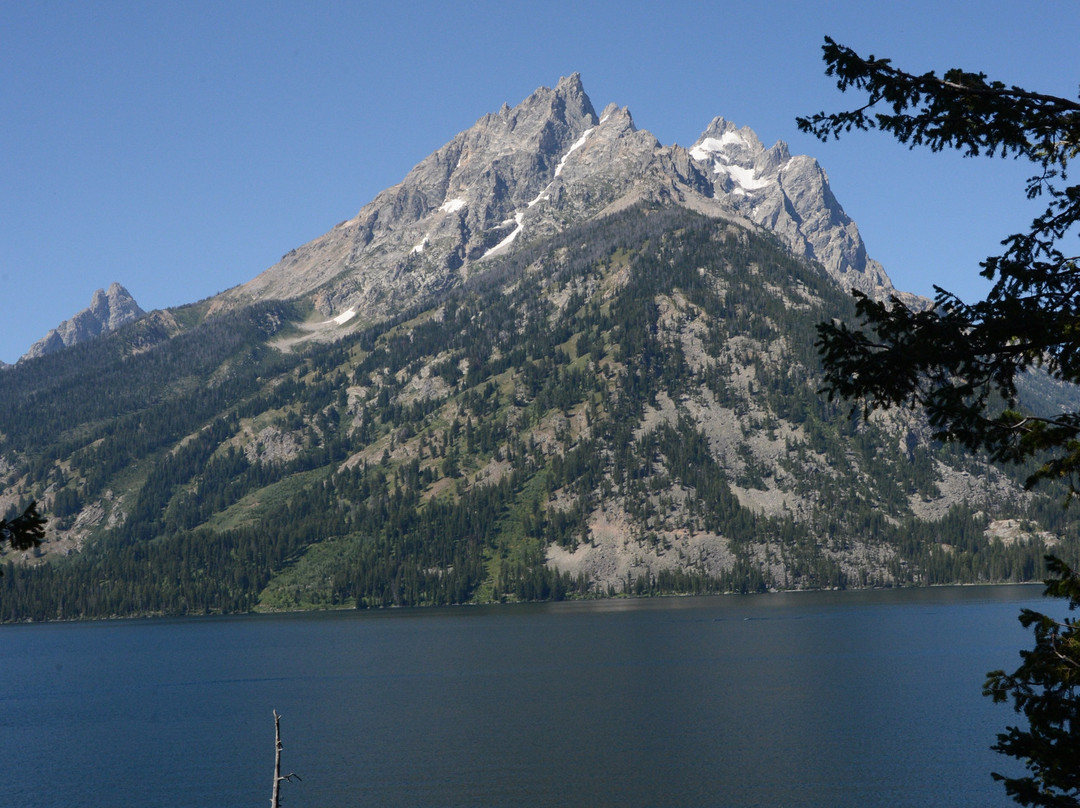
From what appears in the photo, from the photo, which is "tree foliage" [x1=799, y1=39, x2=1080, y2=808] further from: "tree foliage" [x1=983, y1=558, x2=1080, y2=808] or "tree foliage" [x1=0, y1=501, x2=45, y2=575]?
"tree foliage" [x1=0, y1=501, x2=45, y2=575]

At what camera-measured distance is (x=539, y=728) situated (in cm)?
10612

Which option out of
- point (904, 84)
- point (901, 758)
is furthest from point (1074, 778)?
point (901, 758)

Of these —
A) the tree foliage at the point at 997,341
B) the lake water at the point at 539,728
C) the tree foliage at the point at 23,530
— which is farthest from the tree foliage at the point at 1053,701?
the lake water at the point at 539,728

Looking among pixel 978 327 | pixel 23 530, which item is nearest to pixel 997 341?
pixel 978 327

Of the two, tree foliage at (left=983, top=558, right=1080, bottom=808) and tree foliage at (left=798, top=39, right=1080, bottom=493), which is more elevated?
tree foliage at (left=798, top=39, right=1080, bottom=493)

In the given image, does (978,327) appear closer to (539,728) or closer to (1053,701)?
(1053,701)

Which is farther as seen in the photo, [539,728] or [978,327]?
[539,728]

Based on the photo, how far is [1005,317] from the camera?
776 inches

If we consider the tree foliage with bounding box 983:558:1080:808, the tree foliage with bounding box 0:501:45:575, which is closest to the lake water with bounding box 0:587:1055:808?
the tree foliage with bounding box 983:558:1080:808

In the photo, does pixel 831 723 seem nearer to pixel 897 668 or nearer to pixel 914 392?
pixel 897 668

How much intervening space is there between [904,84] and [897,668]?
135765 mm

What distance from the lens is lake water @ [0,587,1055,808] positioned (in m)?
81.3

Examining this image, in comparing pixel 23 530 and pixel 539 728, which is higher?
pixel 23 530

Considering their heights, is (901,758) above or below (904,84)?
below
